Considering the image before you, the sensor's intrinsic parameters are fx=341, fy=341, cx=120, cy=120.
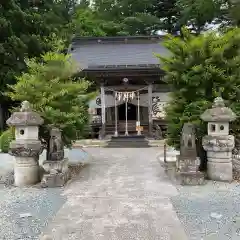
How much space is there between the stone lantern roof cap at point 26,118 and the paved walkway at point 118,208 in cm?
187

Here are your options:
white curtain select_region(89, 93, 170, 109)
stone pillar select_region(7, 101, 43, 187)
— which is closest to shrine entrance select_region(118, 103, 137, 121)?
white curtain select_region(89, 93, 170, 109)

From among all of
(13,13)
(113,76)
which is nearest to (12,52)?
(13,13)

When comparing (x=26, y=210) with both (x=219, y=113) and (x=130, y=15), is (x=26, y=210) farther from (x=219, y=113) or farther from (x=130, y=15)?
(x=130, y=15)

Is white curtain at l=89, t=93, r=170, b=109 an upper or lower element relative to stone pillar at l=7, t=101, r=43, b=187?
upper

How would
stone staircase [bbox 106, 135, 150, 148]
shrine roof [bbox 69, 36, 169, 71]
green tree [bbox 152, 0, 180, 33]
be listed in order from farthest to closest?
green tree [bbox 152, 0, 180, 33]
shrine roof [bbox 69, 36, 169, 71]
stone staircase [bbox 106, 135, 150, 148]

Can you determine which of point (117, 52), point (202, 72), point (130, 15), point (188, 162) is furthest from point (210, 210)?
point (130, 15)

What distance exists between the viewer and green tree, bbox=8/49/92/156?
9.61m

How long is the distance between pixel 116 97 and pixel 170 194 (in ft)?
41.3

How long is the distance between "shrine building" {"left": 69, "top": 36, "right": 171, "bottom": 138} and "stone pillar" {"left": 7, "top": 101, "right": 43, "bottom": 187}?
10.3m

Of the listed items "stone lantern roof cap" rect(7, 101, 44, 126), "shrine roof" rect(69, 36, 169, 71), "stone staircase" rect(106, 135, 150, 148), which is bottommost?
"stone staircase" rect(106, 135, 150, 148)

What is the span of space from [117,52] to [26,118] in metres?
15.6

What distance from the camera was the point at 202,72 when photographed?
941 centimetres

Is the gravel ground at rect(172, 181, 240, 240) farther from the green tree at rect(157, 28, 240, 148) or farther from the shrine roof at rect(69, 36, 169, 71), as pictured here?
the shrine roof at rect(69, 36, 169, 71)

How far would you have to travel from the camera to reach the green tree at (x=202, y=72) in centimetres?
934
